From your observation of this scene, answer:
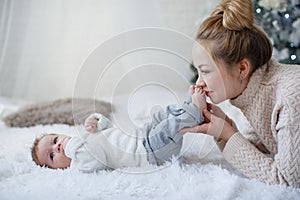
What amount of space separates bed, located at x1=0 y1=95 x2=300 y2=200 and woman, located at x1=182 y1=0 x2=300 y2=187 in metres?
0.06

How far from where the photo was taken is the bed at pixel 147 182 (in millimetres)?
1139

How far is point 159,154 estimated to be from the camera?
4.42ft

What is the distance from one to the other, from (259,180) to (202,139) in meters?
0.44

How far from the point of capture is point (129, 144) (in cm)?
138

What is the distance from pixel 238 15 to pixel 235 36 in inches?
2.4

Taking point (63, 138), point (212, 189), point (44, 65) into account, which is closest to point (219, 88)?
point (212, 189)

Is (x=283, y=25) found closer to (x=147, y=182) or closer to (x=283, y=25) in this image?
(x=283, y=25)

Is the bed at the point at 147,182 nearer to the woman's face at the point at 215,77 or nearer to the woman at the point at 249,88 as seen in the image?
the woman at the point at 249,88

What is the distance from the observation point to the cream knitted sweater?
1147 mm

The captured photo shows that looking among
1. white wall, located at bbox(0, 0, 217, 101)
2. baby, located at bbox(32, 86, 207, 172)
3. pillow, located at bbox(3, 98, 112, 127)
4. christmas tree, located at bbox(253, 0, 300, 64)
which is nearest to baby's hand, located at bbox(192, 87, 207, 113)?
baby, located at bbox(32, 86, 207, 172)

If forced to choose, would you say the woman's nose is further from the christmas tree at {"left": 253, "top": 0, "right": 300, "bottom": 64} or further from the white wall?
the christmas tree at {"left": 253, "top": 0, "right": 300, "bottom": 64}

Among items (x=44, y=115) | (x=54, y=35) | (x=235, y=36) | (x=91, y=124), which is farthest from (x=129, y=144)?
(x=54, y=35)

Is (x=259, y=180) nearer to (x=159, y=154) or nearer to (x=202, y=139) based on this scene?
(x=159, y=154)

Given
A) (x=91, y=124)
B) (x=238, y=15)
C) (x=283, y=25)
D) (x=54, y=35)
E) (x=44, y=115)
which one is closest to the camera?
(x=238, y=15)
